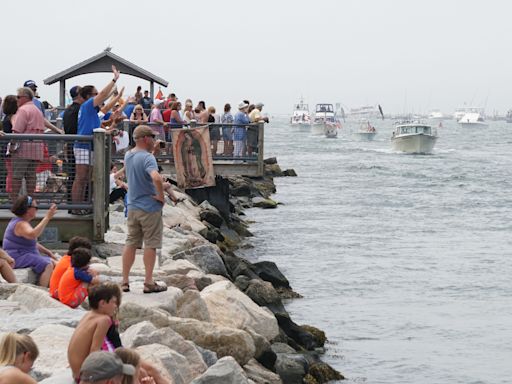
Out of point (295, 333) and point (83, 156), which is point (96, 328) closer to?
point (83, 156)

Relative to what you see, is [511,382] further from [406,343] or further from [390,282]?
[390,282]

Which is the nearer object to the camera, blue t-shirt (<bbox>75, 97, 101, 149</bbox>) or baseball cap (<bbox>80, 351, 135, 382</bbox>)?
baseball cap (<bbox>80, 351, 135, 382</bbox>)

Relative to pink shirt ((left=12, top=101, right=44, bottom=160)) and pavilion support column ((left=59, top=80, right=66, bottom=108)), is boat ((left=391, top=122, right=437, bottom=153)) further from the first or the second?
pink shirt ((left=12, top=101, right=44, bottom=160))

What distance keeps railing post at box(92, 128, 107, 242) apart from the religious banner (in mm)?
10114

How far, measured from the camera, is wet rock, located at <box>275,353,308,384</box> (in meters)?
12.9

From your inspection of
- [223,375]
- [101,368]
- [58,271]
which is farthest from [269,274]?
[101,368]

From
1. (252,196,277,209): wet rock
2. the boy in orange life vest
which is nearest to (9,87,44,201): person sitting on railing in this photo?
the boy in orange life vest

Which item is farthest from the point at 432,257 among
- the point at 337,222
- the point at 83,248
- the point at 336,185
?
the point at 336,185

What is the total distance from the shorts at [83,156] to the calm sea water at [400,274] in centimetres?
426

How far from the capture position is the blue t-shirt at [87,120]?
13469mm

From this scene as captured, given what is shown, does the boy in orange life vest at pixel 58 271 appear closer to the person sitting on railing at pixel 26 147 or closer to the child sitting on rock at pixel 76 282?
the child sitting on rock at pixel 76 282

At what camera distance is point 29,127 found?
13.6m

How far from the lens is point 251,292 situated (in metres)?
17.1

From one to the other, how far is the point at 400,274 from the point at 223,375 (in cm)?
1469
